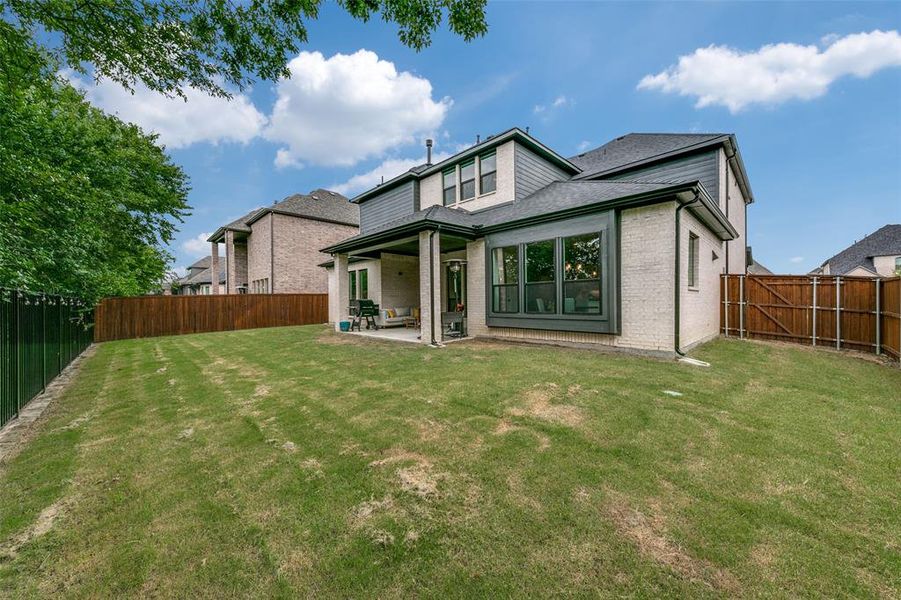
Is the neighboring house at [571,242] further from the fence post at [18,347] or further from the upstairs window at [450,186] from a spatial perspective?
the fence post at [18,347]

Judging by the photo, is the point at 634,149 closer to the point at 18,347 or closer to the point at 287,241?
the point at 18,347

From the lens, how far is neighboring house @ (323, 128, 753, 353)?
7.33 metres

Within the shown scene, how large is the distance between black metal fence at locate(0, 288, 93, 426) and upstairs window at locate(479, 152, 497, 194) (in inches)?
435

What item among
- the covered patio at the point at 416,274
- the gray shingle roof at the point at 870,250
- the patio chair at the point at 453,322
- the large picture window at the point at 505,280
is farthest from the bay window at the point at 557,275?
the gray shingle roof at the point at 870,250

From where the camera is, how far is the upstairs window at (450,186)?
13013 millimetres

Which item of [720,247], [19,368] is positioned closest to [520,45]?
[720,247]

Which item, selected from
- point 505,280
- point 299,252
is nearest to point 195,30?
point 505,280

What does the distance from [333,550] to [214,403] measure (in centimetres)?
386

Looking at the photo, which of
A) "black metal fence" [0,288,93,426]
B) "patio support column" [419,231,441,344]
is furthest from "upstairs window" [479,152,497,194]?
"black metal fence" [0,288,93,426]

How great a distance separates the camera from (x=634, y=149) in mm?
13820

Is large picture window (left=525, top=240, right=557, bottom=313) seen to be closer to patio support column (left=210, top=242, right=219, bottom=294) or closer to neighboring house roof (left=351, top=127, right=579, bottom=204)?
neighboring house roof (left=351, top=127, right=579, bottom=204)

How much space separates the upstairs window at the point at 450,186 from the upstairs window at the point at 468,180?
312mm

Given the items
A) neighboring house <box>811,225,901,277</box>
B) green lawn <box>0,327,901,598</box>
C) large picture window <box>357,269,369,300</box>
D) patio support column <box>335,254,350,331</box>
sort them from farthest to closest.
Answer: neighboring house <box>811,225,901,277</box>, large picture window <box>357,269,369,300</box>, patio support column <box>335,254,350,331</box>, green lawn <box>0,327,901,598</box>

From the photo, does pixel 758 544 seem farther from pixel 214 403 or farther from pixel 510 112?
pixel 510 112
